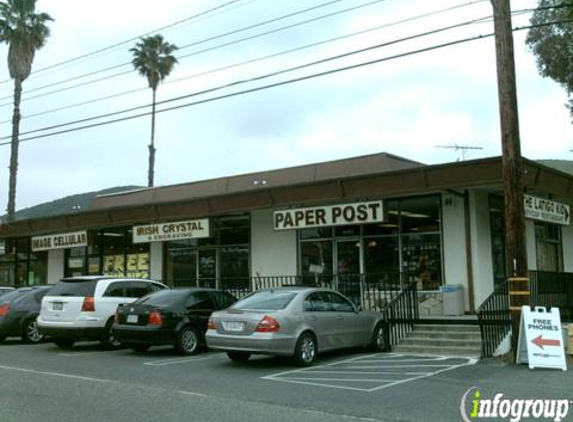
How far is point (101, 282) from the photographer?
15.8 metres

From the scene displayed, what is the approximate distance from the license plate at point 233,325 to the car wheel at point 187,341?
2148mm

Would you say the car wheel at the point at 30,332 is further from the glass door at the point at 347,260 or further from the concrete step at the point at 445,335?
the concrete step at the point at 445,335

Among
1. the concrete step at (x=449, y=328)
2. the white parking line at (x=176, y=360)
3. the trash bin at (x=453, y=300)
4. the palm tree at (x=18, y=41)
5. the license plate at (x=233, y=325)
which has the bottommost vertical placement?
the white parking line at (x=176, y=360)

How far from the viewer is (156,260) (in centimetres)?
2538

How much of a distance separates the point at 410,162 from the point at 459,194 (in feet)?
17.9

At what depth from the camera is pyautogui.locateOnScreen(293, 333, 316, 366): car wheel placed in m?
12.2

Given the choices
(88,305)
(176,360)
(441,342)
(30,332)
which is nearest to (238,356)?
(176,360)

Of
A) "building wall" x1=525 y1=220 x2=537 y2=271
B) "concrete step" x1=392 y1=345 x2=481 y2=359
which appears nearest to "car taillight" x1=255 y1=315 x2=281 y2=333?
"concrete step" x1=392 y1=345 x2=481 y2=359

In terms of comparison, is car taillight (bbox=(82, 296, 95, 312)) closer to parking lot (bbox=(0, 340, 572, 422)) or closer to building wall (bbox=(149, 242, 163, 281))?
parking lot (bbox=(0, 340, 572, 422))

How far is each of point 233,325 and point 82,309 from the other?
15.3 ft

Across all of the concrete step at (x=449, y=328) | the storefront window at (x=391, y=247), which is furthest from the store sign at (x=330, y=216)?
the concrete step at (x=449, y=328)

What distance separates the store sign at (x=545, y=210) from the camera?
1578cm

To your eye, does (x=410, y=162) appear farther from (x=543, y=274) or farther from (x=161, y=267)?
(x=161, y=267)

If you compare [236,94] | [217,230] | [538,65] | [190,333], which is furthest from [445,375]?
[538,65]
